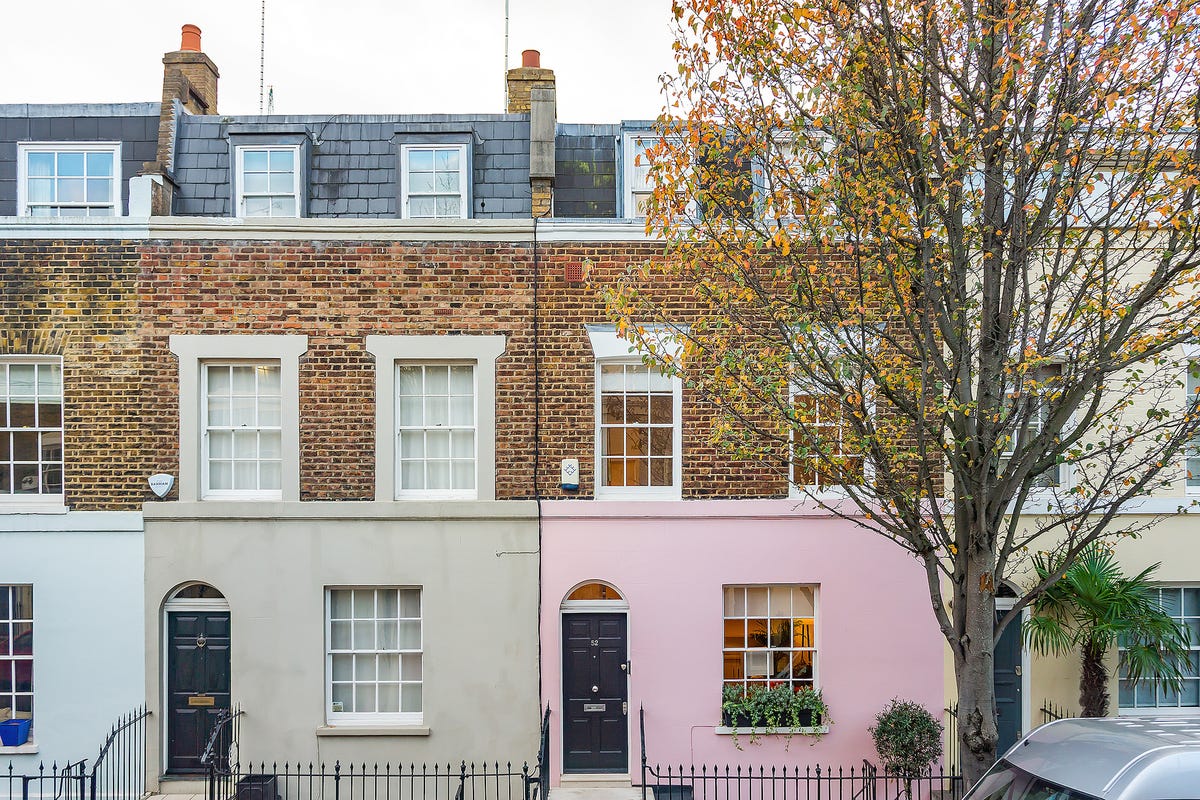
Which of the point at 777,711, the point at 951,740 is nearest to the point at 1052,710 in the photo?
the point at 951,740

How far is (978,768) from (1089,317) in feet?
13.9

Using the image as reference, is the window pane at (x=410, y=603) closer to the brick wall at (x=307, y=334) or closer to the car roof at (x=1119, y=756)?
the brick wall at (x=307, y=334)

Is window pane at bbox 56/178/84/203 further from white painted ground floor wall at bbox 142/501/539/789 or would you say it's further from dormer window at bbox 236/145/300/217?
white painted ground floor wall at bbox 142/501/539/789

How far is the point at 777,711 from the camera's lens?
11039mm

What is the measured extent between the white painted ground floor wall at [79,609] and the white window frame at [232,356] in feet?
3.44

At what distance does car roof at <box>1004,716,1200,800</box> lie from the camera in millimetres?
4680

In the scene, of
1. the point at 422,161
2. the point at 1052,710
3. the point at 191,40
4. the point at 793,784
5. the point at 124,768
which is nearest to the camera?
the point at 124,768

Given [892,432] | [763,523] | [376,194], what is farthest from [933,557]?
[376,194]

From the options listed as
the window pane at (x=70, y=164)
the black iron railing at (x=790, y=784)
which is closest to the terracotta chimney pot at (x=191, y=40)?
the window pane at (x=70, y=164)

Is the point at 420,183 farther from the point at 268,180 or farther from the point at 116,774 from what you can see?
the point at 116,774

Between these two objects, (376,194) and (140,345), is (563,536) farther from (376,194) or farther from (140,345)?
(140,345)

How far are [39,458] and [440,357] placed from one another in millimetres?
5878

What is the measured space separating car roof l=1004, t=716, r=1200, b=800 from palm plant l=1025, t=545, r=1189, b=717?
15.9 feet

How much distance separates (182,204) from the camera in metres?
12.1
